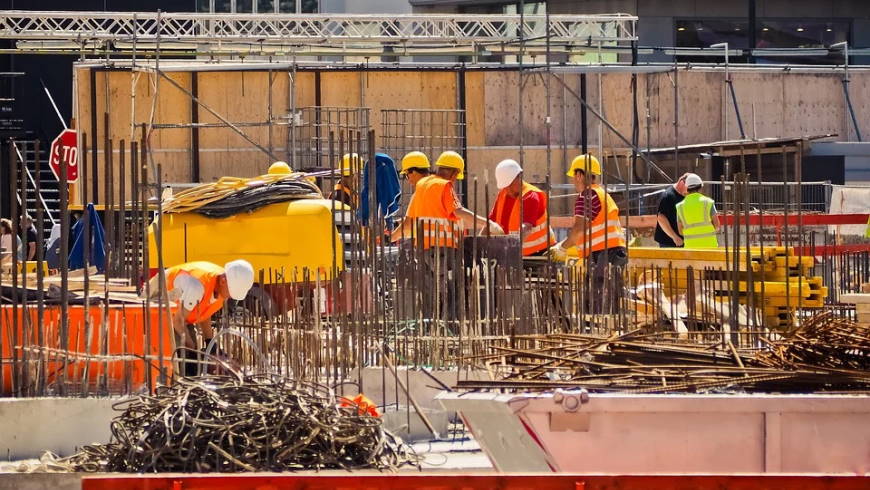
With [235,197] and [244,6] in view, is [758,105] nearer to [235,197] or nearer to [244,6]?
[235,197]

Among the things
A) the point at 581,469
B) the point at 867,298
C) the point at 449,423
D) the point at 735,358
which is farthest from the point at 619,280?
the point at 581,469

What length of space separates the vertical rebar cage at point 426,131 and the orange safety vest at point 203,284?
49.2 ft

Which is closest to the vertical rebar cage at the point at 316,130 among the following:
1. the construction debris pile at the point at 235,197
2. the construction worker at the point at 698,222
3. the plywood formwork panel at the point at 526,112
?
the plywood formwork panel at the point at 526,112

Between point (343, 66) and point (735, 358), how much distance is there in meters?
18.7

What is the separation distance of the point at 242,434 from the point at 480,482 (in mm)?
1849

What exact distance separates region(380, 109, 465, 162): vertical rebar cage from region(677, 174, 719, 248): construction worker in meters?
9.93

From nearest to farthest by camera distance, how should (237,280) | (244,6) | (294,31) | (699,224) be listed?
1. (237,280)
2. (699,224)
3. (294,31)
4. (244,6)

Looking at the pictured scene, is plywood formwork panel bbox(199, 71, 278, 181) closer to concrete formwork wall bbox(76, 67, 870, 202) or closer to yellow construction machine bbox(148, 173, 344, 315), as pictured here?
concrete formwork wall bbox(76, 67, 870, 202)

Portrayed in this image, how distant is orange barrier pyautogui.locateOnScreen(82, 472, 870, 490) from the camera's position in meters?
6.23

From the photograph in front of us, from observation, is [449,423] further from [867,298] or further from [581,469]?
[581,469]

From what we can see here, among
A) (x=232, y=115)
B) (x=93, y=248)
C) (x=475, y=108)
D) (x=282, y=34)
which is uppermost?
(x=282, y=34)

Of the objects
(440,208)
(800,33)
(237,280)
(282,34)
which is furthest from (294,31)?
(800,33)

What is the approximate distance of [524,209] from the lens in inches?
566

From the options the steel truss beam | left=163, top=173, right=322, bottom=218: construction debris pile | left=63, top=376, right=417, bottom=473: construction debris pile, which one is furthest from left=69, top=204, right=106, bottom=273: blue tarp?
left=63, top=376, right=417, bottom=473: construction debris pile
